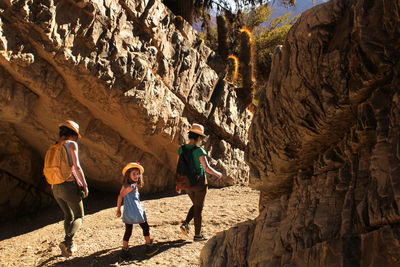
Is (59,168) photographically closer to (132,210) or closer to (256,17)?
(132,210)

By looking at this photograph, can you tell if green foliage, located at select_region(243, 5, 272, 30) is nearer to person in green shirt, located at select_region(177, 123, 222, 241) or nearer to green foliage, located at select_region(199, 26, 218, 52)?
green foliage, located at select_region(199, 26, 218, 52)

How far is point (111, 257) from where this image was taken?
4059mm

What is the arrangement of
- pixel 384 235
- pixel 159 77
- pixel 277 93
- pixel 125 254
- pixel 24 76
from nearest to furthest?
1. pixel 384 235
2. pixel 277 93
3. pixel 125 254
4. pixel 24 76
5. pixel 159 77

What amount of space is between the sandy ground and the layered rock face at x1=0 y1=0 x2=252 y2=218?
69 centimetres

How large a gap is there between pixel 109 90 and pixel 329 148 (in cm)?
449

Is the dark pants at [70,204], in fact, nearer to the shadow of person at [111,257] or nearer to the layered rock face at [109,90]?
the shadow of person at [111,257]

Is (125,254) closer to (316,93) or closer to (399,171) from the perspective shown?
(316,93)

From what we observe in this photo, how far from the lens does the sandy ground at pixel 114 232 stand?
3.98 m

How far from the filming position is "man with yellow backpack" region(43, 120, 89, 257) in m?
3.94

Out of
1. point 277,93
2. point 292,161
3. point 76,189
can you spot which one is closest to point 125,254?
point 76,189

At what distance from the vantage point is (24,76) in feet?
16.9

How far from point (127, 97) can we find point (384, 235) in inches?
203

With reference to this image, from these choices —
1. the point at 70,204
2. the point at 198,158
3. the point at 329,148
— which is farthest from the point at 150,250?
the point at 329,148

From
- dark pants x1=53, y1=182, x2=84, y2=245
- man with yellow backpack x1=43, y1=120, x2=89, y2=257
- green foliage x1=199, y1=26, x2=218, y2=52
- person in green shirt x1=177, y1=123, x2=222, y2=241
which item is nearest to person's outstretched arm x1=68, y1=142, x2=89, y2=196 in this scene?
man with yellow backpack x1=43, y1=120, x2=89, y2=257
